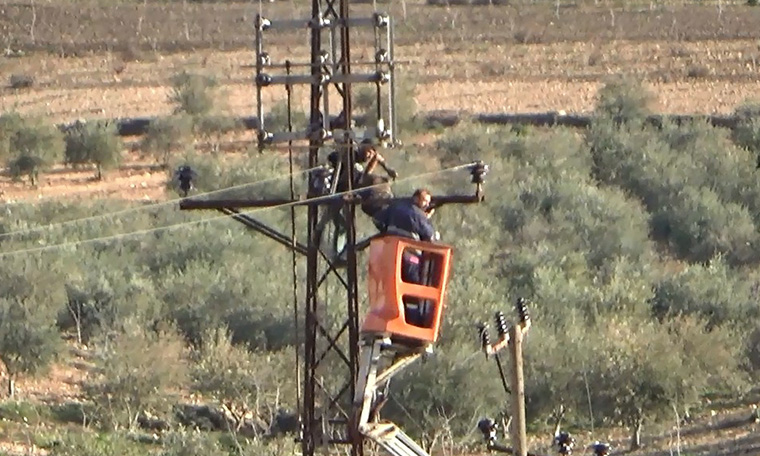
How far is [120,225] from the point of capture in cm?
3628

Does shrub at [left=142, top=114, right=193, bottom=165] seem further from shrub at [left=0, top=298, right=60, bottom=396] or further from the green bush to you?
the green bush

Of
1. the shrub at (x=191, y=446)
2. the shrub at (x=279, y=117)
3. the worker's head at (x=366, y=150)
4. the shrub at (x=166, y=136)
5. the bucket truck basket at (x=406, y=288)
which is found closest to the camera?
the bucket truck basket at (x=406, y=288)

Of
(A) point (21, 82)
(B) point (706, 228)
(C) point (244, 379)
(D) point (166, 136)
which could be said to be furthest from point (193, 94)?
(C) point (244, 379)

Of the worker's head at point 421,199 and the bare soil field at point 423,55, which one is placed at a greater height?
the worker's head at point 421,199

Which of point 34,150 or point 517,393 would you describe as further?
point 34,150

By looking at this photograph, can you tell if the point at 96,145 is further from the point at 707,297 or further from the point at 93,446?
the point at 93,446

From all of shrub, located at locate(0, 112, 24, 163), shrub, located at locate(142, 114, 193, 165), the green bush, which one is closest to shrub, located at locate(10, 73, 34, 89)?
shrub, located at locate(0, 112, 24, 163)

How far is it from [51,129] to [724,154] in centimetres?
1582

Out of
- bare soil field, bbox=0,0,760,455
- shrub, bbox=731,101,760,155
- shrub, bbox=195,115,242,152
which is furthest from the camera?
bare soil field, bbox=0,0,760,455

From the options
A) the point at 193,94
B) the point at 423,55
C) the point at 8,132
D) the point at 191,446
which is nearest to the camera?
the point at 191,446

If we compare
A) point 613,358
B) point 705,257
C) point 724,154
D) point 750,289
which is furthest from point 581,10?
point 613,358

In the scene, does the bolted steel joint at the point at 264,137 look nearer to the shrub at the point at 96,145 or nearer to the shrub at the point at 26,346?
the shrub at the point at 26,346

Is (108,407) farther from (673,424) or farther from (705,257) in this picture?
(705,257)

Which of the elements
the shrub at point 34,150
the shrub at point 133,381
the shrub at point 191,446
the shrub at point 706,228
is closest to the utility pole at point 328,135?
the shrub at point 191,446
